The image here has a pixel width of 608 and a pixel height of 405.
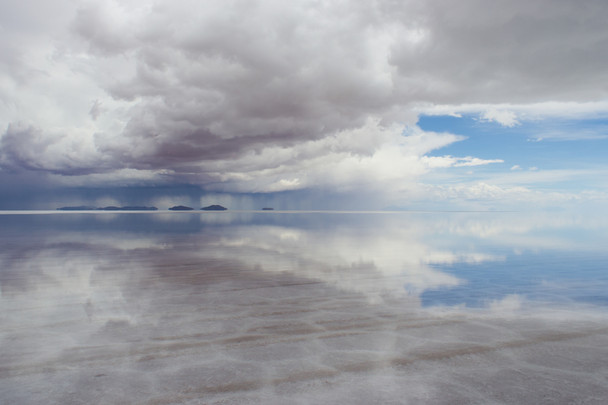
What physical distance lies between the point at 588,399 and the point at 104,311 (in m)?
11.9

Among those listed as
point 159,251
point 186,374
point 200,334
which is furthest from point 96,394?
point 159,251

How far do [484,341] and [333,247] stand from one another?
68.0ft

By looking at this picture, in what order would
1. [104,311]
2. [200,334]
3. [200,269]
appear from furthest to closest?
[200,269]
[104,311]
[200,334]

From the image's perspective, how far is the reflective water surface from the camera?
23.0ft

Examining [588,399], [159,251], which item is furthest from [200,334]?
[159,251]

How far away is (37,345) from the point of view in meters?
9.13

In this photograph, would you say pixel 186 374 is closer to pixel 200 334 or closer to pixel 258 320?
pixel 200 334

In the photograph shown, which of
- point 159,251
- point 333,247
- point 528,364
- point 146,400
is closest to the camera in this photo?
point 146,400

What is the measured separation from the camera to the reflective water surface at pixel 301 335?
702 centimetres

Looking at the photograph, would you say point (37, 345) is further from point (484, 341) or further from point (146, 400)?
point (484, 341)

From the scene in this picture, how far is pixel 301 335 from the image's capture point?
32.3 feet

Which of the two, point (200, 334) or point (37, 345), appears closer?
point (37, 345)

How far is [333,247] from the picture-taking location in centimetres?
3012

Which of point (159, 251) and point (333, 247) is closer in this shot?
point (159, 251)
